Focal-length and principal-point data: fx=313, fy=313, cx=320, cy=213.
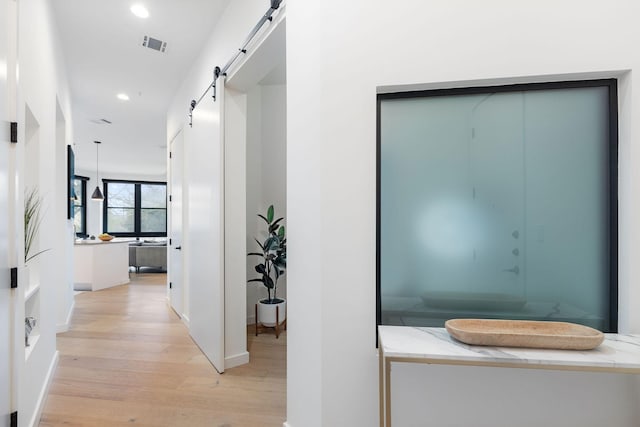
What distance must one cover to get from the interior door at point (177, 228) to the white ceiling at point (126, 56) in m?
0.74

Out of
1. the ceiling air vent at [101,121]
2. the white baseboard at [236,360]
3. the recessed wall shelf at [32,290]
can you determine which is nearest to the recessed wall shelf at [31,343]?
the recessed wall shelf at [32,290]

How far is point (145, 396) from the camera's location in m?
2.15

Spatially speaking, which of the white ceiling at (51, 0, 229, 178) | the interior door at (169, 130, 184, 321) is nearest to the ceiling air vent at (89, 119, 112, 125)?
the white ceiling at (51, 0, 229, 178)

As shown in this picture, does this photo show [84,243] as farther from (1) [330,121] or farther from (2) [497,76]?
(2) [497,76]

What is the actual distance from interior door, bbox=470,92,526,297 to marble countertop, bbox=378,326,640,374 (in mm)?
349

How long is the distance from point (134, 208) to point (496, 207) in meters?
10.5

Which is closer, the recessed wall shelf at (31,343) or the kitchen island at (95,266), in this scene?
the recessed wall shelf at (31,343)

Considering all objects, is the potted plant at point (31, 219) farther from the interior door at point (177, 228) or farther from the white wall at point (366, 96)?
the interior door at point (177, 228)

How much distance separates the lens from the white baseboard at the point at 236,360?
256 centimetres

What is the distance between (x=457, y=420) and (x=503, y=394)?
0.23 meters

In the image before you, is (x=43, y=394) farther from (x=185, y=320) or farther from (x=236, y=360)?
(x=185, y=320)

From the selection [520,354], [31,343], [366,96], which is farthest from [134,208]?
[520,354]

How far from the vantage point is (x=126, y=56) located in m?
3.21

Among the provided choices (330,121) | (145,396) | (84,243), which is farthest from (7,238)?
(84,243)
